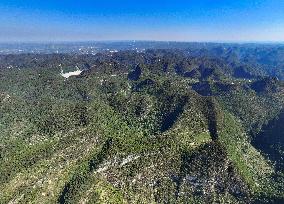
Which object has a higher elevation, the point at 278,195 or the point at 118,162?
the point at 118,162

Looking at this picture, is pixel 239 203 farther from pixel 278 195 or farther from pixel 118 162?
pixel 118 162

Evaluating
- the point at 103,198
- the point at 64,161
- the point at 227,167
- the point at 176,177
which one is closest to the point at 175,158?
the point at 176,177

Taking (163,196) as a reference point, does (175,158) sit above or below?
above

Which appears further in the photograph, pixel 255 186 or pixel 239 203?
pixel 255 186

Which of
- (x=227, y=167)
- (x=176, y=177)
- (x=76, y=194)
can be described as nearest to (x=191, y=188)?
(x=176, y=177)

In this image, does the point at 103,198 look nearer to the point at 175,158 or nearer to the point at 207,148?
the point at 175,158

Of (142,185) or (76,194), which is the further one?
(142,185)

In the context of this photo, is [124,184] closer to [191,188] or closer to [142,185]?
[142,185]

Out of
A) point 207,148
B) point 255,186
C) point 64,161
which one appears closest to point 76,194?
point 64,161
